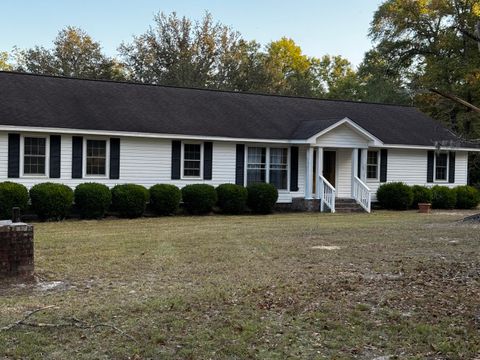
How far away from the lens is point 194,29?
4459 centimetres

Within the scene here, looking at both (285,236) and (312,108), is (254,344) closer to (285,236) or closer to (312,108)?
(285,236)

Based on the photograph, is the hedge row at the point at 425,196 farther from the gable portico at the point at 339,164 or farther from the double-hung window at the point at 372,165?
the gable portico at the point at 339,164

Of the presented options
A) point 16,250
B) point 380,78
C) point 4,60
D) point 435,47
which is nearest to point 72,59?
point 4,60

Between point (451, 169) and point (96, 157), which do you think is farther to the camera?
point (451, 169)

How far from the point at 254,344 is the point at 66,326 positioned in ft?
6.60

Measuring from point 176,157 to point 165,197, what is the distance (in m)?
1.87

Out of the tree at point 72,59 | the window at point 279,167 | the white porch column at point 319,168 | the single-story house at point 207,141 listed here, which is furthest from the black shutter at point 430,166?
the tree at point 72,59

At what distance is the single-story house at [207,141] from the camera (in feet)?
61.0

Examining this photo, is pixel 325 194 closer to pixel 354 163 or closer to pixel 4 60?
pixel 354 163

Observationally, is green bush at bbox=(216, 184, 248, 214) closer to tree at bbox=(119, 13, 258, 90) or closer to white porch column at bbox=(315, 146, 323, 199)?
white porch column at bbox=(315, 146, 323, 199)

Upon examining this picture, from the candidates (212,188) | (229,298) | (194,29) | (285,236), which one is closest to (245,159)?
(212,188)

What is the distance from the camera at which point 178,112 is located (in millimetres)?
22156

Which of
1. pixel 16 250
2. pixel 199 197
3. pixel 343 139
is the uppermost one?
pixel 343 139

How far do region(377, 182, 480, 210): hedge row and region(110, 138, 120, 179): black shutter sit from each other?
11.0 metres
